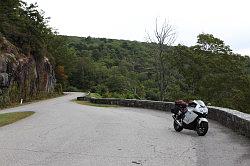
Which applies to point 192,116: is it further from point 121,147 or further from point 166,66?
point 166,66

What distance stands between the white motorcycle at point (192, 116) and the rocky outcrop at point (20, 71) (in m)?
26.2

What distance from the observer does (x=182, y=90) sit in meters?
43.8

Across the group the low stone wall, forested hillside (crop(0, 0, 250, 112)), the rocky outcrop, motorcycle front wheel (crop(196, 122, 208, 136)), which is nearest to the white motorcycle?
motorcycle front wheel (crop(196, 122, 208, 136))

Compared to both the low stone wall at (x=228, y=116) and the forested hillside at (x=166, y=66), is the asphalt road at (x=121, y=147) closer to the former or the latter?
the low stone wall at (x=228, y=116)

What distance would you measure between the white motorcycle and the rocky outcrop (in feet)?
86.1

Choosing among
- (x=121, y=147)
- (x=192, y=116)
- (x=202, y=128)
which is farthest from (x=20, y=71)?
(x=121, y=147)

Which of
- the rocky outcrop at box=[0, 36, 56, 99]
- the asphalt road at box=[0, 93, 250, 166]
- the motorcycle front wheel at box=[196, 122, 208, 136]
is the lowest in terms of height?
the asphalt road at box=[0, 93, 250, 166]

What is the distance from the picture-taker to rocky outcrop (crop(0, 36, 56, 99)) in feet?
126

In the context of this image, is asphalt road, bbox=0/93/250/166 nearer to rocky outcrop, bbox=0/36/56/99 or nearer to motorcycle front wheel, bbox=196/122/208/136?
motorcycle front wheel, bbox=196/122/208/136

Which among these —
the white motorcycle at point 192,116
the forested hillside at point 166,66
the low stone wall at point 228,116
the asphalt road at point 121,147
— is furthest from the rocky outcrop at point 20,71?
the white motorcycle at point 192,116

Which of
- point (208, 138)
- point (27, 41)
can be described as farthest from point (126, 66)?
point (208, 138)

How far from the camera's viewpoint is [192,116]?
1352 centimetres

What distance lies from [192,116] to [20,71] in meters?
33.1

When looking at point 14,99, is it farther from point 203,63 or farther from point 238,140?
point 238,140
